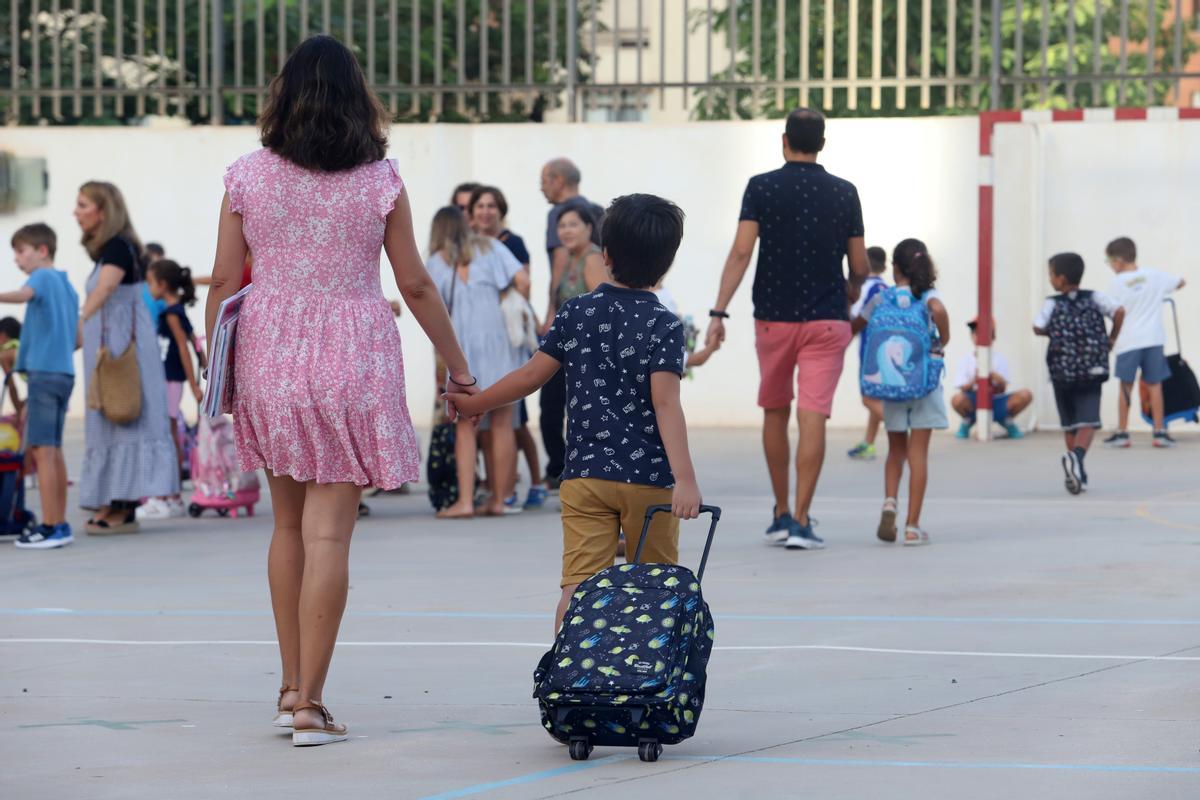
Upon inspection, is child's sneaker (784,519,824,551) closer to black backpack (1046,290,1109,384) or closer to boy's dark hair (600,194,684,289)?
black backpack (1046,290,1109,384)

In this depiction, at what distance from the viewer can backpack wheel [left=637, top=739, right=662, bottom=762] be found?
524cm

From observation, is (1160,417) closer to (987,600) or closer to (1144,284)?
(1144,284)

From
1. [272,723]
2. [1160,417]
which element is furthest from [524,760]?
[1160,417]

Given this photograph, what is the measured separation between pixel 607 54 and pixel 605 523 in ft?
43.3

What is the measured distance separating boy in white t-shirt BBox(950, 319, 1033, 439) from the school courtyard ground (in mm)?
5177

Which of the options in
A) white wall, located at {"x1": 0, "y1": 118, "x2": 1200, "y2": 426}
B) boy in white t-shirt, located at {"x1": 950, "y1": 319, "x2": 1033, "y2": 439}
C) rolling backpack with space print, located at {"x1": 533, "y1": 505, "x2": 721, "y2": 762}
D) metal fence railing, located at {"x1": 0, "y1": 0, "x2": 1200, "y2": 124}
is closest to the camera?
rolling backpack with space print, located at {"x1": 533, "y1": 505, "x2": 721, "y2": 762}

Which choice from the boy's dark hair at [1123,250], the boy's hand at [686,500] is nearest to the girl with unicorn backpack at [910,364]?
the boy's hand at [686,500]

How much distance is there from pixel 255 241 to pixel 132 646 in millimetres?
2246

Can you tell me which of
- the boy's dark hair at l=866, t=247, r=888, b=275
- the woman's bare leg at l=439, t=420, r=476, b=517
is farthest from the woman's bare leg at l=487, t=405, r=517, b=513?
the boy's dark hair at l=866, t=247, r=888, b=275

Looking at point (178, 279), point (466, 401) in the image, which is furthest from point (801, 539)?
point (466, 401)

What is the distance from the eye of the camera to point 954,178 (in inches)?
702

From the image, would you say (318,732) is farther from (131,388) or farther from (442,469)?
(442,469)

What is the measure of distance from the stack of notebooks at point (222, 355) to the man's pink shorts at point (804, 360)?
463 cm

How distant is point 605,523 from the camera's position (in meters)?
5.80
